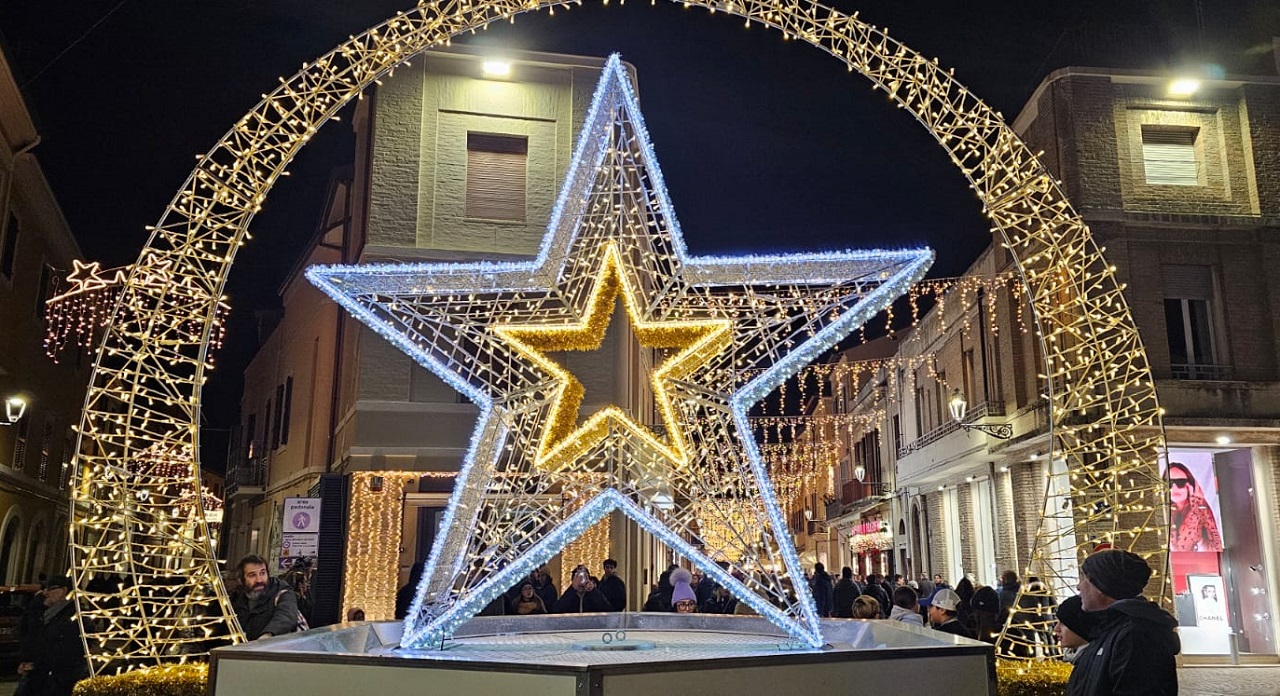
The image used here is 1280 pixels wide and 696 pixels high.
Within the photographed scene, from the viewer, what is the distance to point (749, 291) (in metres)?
7.36

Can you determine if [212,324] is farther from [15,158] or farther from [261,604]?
[15,158]

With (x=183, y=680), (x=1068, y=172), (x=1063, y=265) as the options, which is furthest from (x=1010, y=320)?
(x=183, y=680)

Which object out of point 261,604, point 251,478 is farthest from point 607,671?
point 251,478

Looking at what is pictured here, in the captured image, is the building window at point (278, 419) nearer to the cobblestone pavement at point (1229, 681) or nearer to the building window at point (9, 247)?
the building window at point (9, 247)

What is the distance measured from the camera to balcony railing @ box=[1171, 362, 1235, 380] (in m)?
17.9

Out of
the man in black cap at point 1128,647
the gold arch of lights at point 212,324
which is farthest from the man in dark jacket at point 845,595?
the man in black cap at point 1128,647

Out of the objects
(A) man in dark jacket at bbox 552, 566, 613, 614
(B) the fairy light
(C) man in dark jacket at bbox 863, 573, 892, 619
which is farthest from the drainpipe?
(C) man in dark jacket at bbox 863, 573, 892, 619

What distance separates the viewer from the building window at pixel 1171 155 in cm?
1905

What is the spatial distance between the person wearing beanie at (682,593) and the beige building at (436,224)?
5.73m

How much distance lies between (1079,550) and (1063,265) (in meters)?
2.14

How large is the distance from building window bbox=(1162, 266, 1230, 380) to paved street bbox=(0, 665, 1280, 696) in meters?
5.37

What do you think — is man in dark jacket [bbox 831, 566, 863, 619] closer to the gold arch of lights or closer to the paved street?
the paved street

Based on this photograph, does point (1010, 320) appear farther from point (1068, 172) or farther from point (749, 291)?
point (749, 291)

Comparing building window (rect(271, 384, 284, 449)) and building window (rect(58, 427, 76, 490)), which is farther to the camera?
building window (rect(271, 384, 284, 449))
